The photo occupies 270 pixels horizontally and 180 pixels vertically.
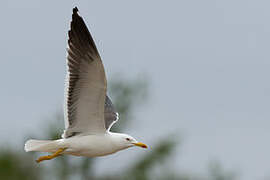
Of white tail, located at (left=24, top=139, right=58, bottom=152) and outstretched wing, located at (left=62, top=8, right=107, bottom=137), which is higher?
outstretched wing, located at (left=62, top=8, right=107, bottom=137)

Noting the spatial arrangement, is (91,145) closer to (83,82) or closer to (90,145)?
(90,145)

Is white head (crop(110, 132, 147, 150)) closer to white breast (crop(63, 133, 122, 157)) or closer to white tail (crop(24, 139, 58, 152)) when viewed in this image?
white breast (crop(63, 133, 122, 157))

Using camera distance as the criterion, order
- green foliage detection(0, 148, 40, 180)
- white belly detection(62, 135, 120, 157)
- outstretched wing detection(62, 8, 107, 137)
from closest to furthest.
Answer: outstretched wing detection(62, 8, 107, 137)
white belly detection(62, 135, 120, 157)
green foliage detection(0, 148, 40, 180)

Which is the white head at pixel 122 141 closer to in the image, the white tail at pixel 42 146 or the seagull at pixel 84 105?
the seagull at pixel 84 105

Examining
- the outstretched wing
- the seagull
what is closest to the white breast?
the seagull

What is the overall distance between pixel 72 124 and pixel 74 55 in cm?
74

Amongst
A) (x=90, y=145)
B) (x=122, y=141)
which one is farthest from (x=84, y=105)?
(x=122, y=141)

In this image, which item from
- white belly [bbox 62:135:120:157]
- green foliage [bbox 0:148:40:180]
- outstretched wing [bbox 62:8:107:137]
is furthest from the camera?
green foliage [bbox 0:148:40:180]

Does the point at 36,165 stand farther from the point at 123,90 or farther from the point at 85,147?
the point at 85,147

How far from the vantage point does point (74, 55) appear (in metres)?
7.68

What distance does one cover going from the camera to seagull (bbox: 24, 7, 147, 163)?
749 centimetres

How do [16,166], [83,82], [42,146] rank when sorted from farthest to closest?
[16,166], [42,146], [83,82]

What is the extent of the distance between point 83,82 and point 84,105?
262mm

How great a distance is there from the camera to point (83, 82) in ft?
24.8
